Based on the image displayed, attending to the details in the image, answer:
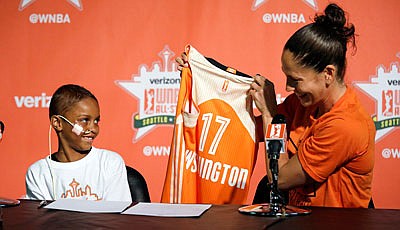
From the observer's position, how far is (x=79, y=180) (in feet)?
7.31

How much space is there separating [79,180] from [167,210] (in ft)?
2.17

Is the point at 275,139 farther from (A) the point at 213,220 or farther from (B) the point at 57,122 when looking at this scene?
(B) the point at 57,122

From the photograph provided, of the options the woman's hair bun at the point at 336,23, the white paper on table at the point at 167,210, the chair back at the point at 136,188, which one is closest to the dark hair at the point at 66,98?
the chair back at the point at 136,188

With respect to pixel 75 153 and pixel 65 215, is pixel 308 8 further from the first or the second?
pixel 65 215

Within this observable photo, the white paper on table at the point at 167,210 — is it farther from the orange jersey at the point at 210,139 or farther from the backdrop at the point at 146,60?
the backdrop at the point at 146,60

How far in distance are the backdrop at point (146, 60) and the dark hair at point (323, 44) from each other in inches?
39.7

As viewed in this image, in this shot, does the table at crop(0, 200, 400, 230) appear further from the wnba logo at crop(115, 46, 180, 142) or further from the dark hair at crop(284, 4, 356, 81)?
the wnba logo at crop(115, 46, 180, 142)

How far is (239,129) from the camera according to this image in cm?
231

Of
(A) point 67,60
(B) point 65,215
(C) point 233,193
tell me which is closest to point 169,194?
(C) point 233,193

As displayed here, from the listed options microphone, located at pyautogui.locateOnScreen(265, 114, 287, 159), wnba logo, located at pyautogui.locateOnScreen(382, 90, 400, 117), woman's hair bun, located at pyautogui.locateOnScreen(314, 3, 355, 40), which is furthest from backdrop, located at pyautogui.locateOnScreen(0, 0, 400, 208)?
microphone, located at pyautogui.locateOnScreen(265, 114, 287, 159)

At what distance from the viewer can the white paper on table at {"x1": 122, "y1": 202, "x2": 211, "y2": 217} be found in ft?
5.25

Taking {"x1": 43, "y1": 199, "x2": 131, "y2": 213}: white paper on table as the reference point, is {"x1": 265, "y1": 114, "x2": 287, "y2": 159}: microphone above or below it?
above

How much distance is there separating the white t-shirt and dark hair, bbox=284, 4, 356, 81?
740 millimetres

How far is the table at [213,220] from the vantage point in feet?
4.78
